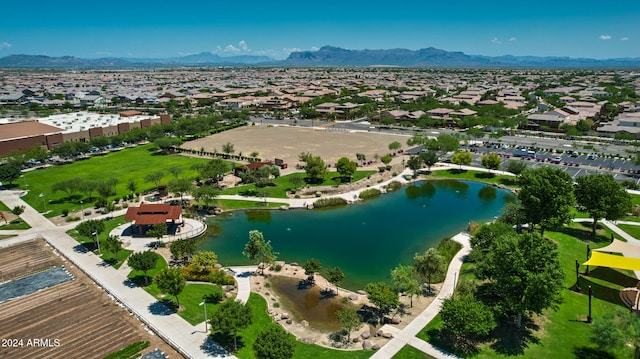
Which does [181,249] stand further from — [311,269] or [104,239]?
[311,269]

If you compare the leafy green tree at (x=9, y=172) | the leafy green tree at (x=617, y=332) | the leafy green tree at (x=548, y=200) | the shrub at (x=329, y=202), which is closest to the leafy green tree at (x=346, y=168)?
the shrub at (x=329, y=202)

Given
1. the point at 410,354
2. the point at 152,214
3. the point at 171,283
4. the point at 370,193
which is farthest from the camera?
the point at 370,193

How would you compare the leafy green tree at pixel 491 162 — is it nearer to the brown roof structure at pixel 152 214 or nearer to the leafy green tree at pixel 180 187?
the leafy green tree at pixel 180 187

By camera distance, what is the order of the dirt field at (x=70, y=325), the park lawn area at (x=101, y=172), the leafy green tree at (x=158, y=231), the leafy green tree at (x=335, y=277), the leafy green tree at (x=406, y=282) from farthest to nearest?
1. the park lawn area at (x=101, y=172)
2. the leafy green tree at (x=158, y=231)
3. the leafy green tree at (x=335, y=277)
4. the leafy green tree at (x=406, y=282)
5. the dirt field at (x=70, y=325)

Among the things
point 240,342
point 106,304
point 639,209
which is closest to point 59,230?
point 106,304

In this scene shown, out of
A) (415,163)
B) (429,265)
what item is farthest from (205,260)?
(415,163)

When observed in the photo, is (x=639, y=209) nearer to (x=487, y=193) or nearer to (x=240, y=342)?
(x=487, y=193)

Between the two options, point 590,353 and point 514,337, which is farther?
point 514,337
